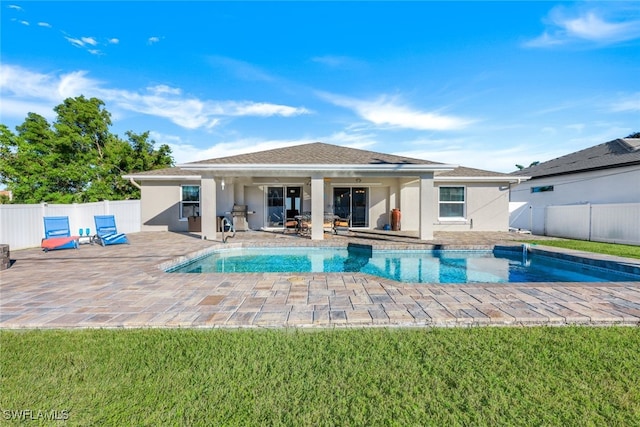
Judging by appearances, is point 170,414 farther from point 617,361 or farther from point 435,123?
point 435,123

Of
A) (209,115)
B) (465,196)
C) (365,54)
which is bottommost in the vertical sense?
Result: (465,196)

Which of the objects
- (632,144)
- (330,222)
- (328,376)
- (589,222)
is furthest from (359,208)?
→ (632,144)

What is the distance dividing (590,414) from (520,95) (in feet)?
48.3

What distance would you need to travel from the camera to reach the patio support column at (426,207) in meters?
11.4

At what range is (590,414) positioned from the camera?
2.05 m

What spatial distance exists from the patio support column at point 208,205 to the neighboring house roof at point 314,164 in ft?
1.86

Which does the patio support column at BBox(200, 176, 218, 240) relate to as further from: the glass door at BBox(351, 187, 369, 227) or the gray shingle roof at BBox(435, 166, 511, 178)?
the gray shingle roof at BBox(435, 166, 511, 178)

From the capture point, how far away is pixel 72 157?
21.1 metres

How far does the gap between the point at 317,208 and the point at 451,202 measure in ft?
26.6

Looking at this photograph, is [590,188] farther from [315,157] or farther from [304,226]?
[304,226]

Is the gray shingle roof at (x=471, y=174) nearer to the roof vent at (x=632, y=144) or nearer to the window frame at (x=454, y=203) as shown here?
the window frame at (x=454, y=203)

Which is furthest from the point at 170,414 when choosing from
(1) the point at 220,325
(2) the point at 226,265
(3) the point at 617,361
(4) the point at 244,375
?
(2) the point at 226,265

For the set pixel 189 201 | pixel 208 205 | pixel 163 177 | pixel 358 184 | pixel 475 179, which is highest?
pixel 163 177

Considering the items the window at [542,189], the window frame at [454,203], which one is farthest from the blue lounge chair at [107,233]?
the window at [542,189]
